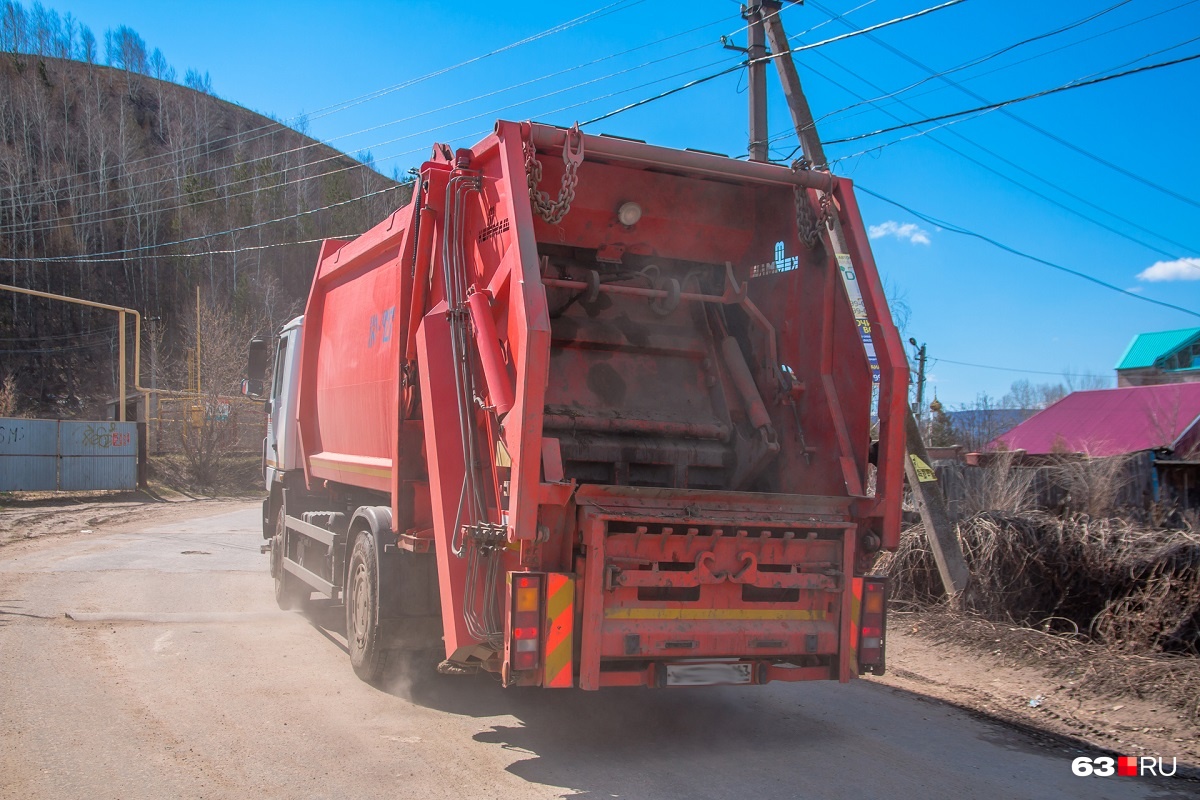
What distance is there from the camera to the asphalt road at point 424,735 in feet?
13.7

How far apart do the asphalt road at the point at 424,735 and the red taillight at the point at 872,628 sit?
49 centimetres

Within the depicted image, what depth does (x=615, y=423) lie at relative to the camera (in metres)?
5.39

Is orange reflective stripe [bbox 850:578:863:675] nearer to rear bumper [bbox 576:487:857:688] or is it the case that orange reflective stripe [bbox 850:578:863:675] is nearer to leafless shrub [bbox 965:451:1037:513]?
rear bumper [bbox 576:487:857:688]

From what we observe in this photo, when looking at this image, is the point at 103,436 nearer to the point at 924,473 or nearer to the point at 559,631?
the point at 924,473

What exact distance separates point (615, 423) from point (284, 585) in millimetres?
4716

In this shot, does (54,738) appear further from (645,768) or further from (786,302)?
(786,302)

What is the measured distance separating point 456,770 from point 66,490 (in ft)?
75.5

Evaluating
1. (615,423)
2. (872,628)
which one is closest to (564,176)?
(615,423)

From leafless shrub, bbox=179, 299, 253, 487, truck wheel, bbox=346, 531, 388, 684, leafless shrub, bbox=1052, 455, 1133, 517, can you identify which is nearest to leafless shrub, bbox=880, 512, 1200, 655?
leafless shrub, bbox=1052, 455, 1133, 517

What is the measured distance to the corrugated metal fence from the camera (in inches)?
877

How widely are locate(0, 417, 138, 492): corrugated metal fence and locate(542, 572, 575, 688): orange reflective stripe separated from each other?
74.7 feet

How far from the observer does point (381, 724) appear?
5.07m

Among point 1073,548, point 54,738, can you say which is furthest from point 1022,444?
point 54,738

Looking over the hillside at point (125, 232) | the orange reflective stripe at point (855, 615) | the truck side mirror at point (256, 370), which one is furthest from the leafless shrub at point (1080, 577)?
the hillside at point (125, 232)
